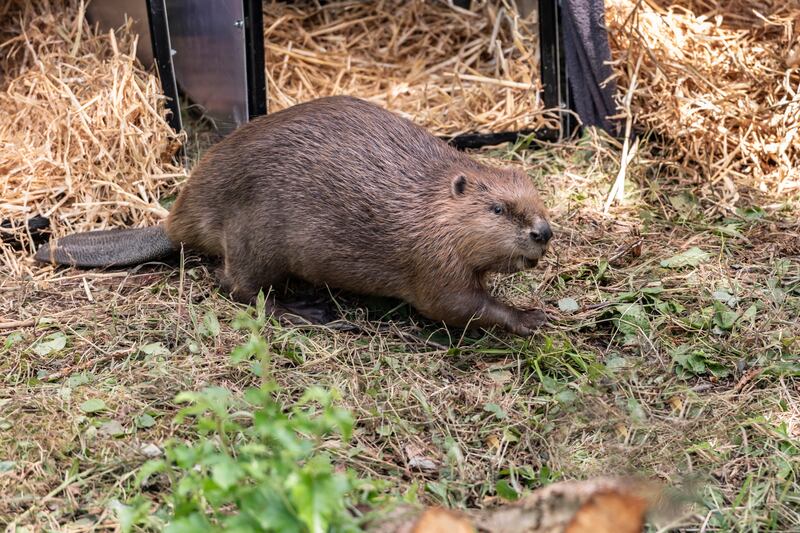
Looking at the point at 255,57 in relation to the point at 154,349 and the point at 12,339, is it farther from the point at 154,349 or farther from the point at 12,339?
the point at 12,339

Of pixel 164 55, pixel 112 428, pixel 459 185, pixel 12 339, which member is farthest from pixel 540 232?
pixel 164 55

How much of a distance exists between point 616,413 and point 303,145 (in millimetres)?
1541

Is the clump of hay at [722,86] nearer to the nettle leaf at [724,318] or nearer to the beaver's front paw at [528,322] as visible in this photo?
the nettle leaf at [724,318]

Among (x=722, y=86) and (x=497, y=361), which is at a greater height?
(x=722, y=86)

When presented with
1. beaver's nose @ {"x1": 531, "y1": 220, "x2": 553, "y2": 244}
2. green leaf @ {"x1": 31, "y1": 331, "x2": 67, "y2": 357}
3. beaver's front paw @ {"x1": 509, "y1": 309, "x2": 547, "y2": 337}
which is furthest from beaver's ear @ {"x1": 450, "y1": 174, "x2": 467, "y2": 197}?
green leaf @ {"x1": 31, "y1": 331, "x2": 67, "y2": 357}

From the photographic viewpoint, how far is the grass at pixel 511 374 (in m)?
2.75

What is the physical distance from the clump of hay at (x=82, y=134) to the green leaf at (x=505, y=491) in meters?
2.17

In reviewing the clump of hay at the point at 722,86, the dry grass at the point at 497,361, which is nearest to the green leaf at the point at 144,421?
the dry grass at the point at 497,361

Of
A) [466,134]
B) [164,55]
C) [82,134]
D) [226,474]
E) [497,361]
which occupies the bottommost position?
[497,361]

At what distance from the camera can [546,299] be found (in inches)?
148

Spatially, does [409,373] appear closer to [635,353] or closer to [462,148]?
[635,353]

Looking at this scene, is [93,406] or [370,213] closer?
[93,406]

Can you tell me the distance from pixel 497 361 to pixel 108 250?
172cm

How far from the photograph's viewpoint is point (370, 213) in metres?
3.49
